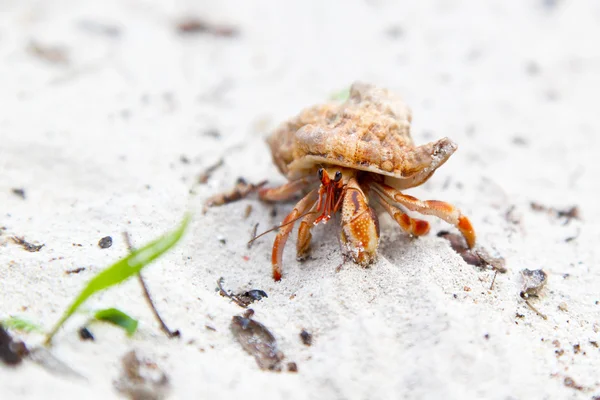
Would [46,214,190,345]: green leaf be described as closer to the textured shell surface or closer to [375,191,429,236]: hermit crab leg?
the textured shell surface

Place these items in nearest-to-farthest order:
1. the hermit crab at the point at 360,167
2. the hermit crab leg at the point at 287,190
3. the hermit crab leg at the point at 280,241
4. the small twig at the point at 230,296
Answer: the small twig at the point at 230,296, the hermit crab at the point at 360,167, the hermit crab leg at the point at 280,241, the hermit crab leg at the point at 287,190

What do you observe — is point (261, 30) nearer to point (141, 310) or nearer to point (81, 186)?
point (81, 186)

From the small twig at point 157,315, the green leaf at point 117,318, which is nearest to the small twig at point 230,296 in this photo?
the small twig at point 157,315

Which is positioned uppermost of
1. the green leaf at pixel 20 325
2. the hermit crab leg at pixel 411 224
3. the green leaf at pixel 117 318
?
the hermit crab leg at pixel 411 224

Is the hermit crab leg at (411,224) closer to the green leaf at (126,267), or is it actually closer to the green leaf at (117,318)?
the green leaf at (126,267)

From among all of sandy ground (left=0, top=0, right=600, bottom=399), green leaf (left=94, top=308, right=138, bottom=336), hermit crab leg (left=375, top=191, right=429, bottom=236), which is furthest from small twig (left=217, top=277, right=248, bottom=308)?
hermit crab leg (left=375, top=191, right=429, bottom=236)

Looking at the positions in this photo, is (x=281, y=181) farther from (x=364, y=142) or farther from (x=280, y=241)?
(x=364, y=142)
